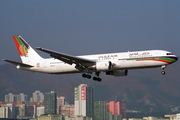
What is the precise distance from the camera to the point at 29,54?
63.7m

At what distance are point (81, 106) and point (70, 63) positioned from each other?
5468 inches

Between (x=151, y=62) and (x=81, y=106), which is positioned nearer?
(x=151, y=62)

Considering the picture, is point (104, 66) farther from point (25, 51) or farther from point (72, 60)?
point (25, 51)

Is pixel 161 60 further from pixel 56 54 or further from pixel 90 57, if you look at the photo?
pixel 56 54

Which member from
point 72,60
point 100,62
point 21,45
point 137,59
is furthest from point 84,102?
point 137,59

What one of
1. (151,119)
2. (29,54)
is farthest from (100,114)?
(29,54)

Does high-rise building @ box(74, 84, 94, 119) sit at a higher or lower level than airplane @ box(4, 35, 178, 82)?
lower

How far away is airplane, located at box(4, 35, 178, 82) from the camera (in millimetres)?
53844

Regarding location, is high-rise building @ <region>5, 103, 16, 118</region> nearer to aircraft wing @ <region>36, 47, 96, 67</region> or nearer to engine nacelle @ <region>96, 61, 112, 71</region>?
aircraft wing @ <region>36, 47, 96, 67</region>

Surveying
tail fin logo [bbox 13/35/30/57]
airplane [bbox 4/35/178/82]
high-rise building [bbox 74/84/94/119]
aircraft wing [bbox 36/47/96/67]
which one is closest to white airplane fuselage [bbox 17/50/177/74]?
airplane [bbox 4/35/178/82]

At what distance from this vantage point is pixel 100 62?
55.5 metres

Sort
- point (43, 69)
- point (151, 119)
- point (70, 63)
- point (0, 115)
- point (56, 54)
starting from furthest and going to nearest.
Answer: point (0, 115)
point (151, 119)
point (43, 69)
point (70, 63)
point (56, 54)

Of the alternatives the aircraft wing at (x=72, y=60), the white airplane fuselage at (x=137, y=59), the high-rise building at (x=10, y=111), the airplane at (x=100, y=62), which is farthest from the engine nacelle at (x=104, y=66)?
the high-rise building at (x=10, y=111)

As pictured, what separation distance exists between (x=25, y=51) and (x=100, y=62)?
17026 mm
